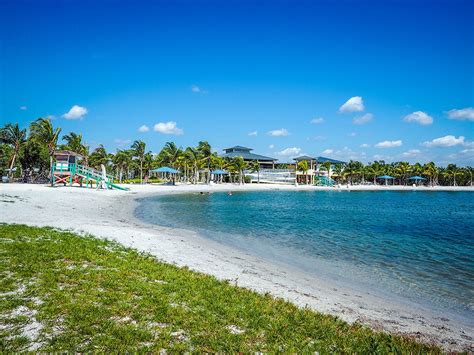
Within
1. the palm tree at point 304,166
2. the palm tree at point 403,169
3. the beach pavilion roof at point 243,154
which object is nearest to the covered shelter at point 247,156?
the beach pavilion roof at point 243,154

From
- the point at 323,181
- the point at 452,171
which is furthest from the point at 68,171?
the point at 452,171

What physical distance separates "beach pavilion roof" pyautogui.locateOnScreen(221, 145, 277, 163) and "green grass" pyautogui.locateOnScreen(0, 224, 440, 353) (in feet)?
317

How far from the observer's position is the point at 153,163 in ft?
305

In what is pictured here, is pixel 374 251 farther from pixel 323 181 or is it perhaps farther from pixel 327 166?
pixel 323 181

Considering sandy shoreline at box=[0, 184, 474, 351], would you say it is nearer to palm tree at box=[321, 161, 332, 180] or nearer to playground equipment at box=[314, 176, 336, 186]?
palm tree at box=[321, 161, 332, 180]

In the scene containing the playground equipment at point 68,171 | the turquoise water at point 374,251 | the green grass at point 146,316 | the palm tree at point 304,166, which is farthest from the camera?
the palm tree at point 304,166

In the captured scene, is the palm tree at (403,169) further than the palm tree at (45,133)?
Yes

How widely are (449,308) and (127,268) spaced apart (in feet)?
31.5

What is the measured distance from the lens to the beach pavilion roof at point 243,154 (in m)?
109

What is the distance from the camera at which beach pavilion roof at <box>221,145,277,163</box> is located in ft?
357

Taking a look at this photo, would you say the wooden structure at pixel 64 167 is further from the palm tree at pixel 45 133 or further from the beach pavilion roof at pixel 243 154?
the beach pavilion roof at pixel 243 154

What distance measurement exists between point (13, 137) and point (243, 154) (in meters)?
72.0

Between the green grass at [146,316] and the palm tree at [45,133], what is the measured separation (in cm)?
5327

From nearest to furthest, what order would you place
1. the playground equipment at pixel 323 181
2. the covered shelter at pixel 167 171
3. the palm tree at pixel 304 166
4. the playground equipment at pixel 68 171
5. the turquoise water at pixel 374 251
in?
1. the turquoise water at pixel 374 251
2. the playground equipment at pixel 68 171
3. the covered shelter at pixel 167 171
4. the palm tree at pixel 304 166
5. the playground equipment at pixel 323 181
